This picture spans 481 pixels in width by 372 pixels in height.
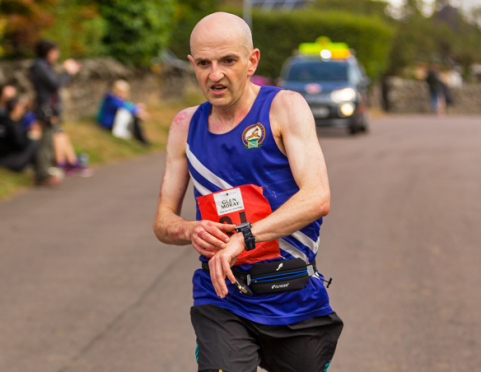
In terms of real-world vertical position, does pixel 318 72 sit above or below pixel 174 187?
above

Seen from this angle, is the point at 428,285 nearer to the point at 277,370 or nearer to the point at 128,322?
the point at 128,322

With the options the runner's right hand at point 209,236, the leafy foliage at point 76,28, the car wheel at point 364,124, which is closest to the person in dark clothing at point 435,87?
the car wheel at point 364,124

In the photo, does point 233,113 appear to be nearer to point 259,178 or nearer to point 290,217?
point 259,178

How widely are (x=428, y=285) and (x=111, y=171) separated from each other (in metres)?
7.56

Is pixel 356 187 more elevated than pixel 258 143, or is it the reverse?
pixel 258 143

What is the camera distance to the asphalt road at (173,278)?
172 inches

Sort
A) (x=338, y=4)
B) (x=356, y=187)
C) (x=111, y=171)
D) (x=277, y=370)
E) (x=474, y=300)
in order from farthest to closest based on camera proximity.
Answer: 1. (x=338, y=4)
2. (x=111, y=171)
3. (x=356, y=187)
4. (x=474, y=300)
5. (x=277, y=370)

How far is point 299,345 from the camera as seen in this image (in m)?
2.57

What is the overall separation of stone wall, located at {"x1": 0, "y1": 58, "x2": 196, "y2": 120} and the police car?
155 inches

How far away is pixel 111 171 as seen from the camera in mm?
12266

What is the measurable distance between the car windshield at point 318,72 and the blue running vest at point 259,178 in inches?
640

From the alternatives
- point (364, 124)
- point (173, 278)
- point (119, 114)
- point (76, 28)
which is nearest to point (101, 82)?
point (76, 28)

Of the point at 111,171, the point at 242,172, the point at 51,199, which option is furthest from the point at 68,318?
the point at 111,171

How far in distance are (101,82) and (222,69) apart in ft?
49.5
